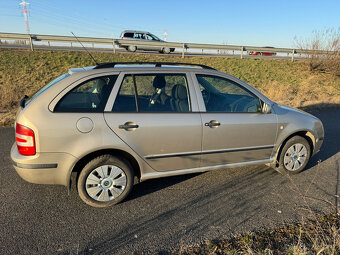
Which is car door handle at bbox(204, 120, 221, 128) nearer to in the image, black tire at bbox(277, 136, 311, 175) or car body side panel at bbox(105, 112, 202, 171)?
car body side panel at bbox(105, 112, 202, 171)

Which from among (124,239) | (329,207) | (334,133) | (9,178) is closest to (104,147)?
(124,239)

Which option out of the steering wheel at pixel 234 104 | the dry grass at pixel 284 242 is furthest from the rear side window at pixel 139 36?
the dry grass at pixel 284 242

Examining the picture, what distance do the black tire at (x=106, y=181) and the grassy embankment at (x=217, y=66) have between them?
4.63 metres

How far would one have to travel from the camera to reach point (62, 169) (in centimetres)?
282

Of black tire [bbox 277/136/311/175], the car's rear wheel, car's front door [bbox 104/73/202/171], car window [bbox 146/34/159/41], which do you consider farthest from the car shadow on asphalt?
car window [bbox 146/34/159/41]

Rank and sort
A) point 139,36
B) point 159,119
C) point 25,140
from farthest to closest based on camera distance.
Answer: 1. point 139,36
2. point 159,119
3. point 25,140

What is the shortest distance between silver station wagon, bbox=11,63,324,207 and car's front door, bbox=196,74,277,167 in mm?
14

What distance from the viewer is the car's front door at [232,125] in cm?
334

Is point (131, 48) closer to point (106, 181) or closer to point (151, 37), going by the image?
point (151, 37)

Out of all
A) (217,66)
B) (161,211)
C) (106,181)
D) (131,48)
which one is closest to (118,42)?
(131,48)

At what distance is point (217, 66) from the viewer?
659 inches

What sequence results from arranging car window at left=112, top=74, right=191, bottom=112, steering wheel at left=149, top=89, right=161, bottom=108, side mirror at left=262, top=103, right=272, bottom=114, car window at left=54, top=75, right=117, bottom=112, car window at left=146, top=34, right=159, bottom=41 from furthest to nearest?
1. car window at left=146, top=34, right=159, bottom=41
2. side mirror at left=262, top=103, right=272, bottom=114
3. steering wheel at left=149, top=89, right=161, bottom=108
4. car window at left=112, top=74, right=191, bottom=112
5. car window at left=54, top=75, right=117, bottom=112

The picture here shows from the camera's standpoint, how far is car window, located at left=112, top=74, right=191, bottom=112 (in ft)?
9.98

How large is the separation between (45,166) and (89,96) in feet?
3.13
